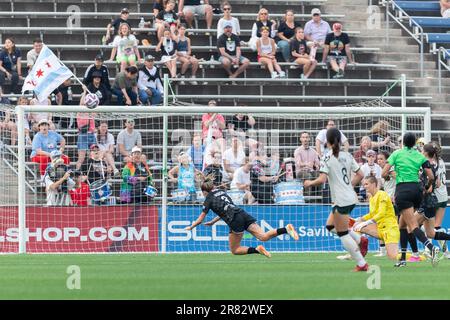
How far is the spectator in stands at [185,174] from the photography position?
27.1 m

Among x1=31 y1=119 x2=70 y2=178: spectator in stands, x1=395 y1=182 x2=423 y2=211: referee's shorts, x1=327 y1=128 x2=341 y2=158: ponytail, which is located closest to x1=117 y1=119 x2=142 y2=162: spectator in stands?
x1=31 y1=119 x2=70 y2=178: spectator in stands

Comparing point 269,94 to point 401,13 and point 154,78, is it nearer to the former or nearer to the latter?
point 154,78

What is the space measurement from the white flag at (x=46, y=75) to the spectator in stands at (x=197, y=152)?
3112 millimetres

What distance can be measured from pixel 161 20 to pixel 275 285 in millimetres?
18190

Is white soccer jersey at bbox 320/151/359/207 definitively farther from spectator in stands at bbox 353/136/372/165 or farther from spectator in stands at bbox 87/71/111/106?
spectator in stands at bbox 87/71/111/106

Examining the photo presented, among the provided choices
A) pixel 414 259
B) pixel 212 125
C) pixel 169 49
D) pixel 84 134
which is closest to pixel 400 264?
pixel 414 259

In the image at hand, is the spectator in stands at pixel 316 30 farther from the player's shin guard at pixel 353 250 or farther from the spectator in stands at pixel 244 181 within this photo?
the player's shin guard at pixel 353 250

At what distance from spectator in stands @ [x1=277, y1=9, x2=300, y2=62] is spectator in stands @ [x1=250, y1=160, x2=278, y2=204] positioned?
656 centimetres

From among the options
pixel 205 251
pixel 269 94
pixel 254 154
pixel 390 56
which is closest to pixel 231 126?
pixel 254 154

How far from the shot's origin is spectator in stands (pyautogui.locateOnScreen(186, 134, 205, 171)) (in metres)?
27.4

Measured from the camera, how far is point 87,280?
667 inches

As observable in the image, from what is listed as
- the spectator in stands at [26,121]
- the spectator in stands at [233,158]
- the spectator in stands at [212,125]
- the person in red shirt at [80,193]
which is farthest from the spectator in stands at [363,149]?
the spectator in stands at [26,121]

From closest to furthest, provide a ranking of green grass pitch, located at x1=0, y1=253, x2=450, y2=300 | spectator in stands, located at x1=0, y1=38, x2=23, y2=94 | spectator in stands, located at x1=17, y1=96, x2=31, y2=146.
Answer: green grass pitch, located at x1=0, y1=253, x2=450, y2=300 → spectator in stands, located at x1=17, y1=96, x2=31, y2=146 → spectator in stands, located at x1=0, y1=38, x2=23, y2=94

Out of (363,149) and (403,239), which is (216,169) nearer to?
(363,149)
